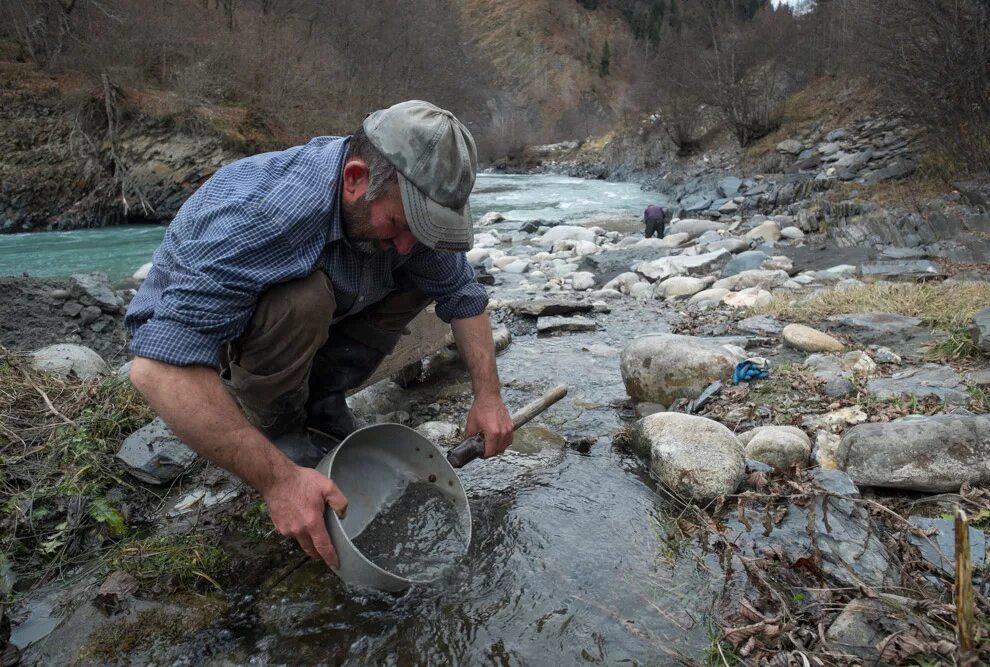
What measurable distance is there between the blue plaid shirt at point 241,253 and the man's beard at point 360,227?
1.1 inches

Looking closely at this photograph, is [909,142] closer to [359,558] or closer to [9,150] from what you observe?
[359,558]

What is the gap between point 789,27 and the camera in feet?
69.8

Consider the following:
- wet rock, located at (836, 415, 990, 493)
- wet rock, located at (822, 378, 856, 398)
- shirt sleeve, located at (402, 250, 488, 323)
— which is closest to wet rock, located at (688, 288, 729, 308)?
wet rock, located at (822, 378, 856, 398)

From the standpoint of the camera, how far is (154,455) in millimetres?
2592

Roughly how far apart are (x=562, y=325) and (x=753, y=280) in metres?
2.19

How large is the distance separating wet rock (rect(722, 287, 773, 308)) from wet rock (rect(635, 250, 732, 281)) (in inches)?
45.4

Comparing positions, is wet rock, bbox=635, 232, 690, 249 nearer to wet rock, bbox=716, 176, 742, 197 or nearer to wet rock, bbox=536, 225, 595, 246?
wet rock, bbox=536, 225, 595, 246

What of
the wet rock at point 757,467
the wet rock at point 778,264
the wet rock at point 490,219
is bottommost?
the wet rock at point 490,219

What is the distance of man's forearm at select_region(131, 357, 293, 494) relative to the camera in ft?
5.06

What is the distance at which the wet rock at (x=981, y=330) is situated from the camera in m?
3.06

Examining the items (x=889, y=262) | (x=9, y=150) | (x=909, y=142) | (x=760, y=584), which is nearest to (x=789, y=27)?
(x=909, y=142)

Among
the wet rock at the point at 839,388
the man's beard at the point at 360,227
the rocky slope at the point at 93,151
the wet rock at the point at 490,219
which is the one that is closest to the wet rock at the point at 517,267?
the wet rock at the point at 490,219

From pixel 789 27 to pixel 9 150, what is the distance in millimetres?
22250

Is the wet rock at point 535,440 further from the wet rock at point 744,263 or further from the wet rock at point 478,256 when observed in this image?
the wet rock at point 478,256
